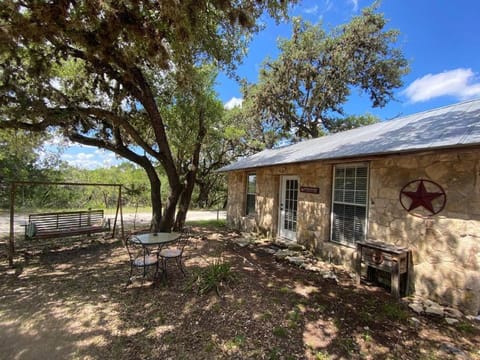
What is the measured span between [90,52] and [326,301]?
18.8ft

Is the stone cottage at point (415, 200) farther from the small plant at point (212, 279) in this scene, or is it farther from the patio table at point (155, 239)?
the patio table at point (155, 239)

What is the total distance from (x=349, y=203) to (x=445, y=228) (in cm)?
175

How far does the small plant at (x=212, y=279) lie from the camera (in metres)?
3.76

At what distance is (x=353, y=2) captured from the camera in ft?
35.0

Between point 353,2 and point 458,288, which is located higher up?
point 353,2

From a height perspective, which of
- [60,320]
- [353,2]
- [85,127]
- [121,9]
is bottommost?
[60,320]

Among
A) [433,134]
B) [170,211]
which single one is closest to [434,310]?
[433,134]

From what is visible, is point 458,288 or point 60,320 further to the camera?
point 458,288

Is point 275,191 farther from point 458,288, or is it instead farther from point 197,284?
point 458,288

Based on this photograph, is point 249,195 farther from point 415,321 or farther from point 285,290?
point 415,321

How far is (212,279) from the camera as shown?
3879 mm

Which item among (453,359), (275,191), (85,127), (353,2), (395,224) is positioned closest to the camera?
(453,359)

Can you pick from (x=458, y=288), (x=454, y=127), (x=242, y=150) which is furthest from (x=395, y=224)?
(x=242, y=150)

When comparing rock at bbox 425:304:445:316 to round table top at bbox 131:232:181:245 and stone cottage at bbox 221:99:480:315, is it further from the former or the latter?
round table top at bbox 131:232:181:245
